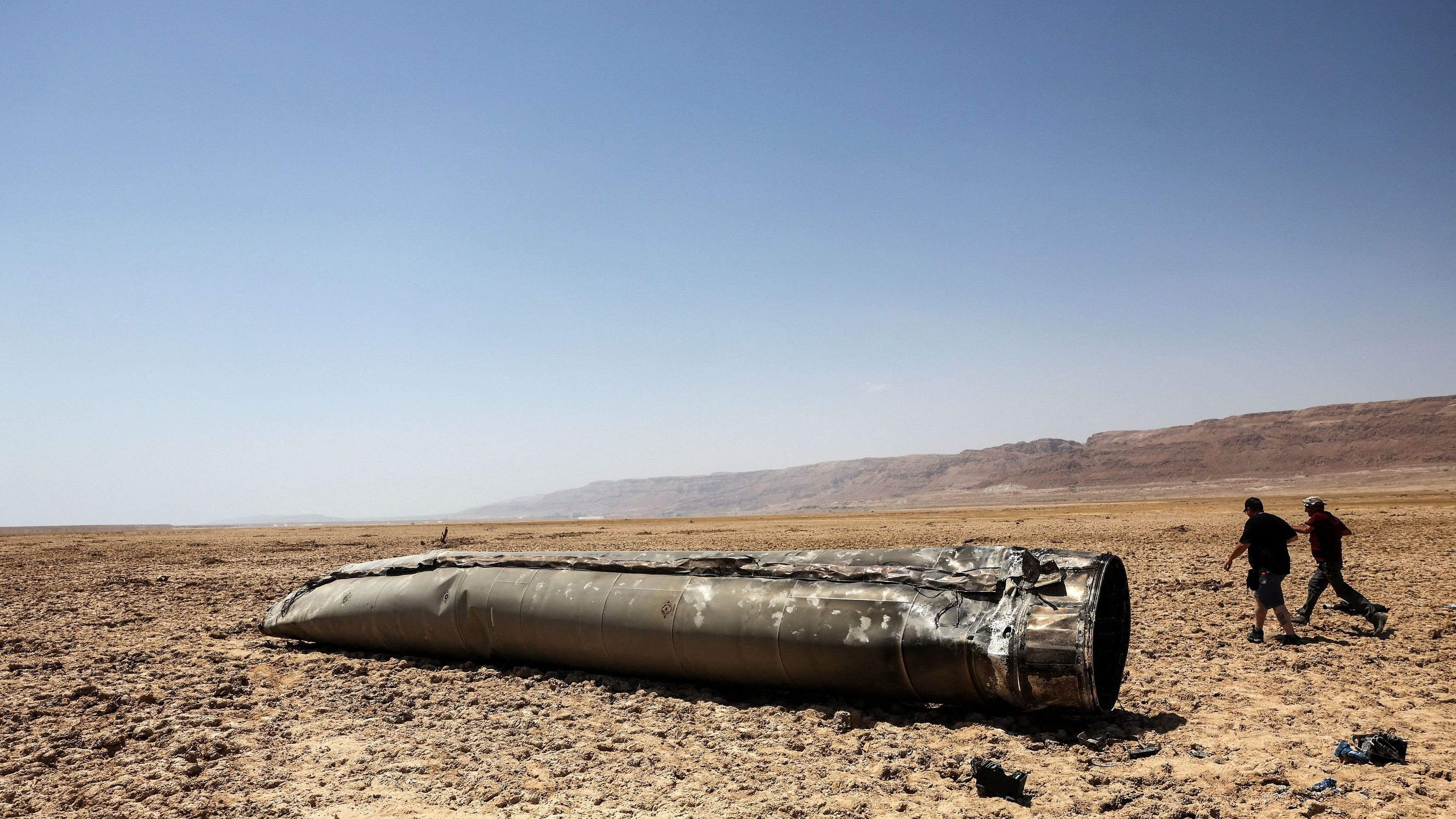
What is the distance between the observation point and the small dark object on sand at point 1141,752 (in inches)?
223

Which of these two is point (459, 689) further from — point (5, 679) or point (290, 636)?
point (5, 679)

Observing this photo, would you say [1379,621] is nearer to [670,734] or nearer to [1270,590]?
[1270,590]

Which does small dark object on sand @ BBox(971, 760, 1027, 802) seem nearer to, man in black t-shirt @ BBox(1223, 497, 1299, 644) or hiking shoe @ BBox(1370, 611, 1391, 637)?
man in black t-shirt @ BBox(1223, 497, 1299, 644)

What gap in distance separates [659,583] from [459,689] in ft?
7.78

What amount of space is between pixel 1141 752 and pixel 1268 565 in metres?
4.42

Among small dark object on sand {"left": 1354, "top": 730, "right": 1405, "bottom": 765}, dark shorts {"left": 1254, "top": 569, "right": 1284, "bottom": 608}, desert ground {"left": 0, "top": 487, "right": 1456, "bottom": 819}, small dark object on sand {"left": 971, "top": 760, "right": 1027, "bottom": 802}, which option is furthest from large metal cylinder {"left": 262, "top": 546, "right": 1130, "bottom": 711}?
dark shorts {"left": 1254, "top": 569, "right": 1284, "bottom": 608}

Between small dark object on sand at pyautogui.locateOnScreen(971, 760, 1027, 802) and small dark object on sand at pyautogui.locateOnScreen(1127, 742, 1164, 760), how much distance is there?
105 cm

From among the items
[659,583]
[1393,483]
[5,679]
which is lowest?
[1393,483]

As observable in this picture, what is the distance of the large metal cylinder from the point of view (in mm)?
6238

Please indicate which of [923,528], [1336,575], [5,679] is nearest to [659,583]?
[5,679]

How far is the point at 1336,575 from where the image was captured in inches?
370

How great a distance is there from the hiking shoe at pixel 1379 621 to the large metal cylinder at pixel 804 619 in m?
4.15

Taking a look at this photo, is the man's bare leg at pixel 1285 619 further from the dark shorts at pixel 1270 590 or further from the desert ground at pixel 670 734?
the desert ground at pixel 670 734

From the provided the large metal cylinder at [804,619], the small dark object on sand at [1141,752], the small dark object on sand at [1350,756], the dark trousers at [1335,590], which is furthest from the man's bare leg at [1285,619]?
the small dark object on sand at [1141,752]
